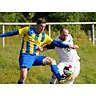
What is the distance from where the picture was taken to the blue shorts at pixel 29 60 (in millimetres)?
11234

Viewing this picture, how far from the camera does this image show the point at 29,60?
37.0ft

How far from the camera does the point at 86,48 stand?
19.0 m

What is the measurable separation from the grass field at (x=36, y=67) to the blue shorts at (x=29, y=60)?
104 inches

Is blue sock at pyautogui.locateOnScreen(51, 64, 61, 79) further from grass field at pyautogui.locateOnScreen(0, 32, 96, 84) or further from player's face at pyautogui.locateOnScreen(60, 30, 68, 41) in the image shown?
grass field at pyautogui.locateOnScreen(0, 32, 96, 84)

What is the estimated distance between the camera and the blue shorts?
36.9ft

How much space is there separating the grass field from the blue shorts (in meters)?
2.65

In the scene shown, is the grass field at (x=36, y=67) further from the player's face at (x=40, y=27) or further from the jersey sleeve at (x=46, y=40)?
the player's face at (x=40, y=27)

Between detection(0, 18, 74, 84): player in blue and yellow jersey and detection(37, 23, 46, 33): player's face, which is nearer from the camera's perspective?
detection(37, 23, 46, 33): player's face

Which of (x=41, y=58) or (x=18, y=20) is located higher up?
(x=18, y=20)

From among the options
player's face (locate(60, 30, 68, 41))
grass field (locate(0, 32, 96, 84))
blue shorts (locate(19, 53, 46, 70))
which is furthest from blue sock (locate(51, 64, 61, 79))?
grass field (locate(0, 32, 96, 84))
